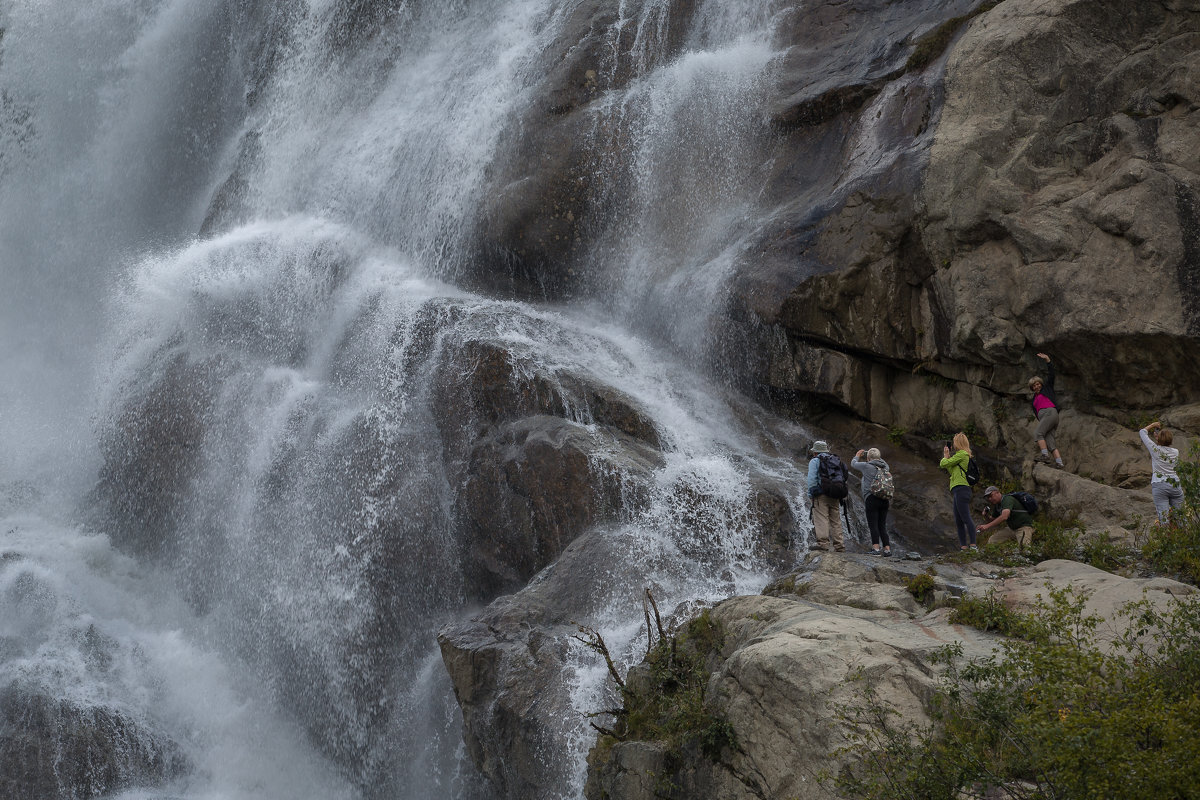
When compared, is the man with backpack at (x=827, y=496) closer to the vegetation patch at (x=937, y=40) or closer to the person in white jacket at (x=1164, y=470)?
the person in white jacket at (x=1164, y=470)

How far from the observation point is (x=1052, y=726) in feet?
17.2

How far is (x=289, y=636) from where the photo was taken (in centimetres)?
1509

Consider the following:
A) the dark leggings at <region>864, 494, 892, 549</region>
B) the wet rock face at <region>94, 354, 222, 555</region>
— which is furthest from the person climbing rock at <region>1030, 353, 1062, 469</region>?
the wet rock face at <region>94, 354, 222, 555</region>

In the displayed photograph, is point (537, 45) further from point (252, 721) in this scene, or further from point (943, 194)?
point (252, 721)

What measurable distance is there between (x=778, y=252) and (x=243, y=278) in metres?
11.5

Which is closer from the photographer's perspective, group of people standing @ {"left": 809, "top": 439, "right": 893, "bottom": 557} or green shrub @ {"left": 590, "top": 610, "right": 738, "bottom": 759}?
green shrub @ {"left": 590, "top": 610, "right": 738, "bottom": 759}

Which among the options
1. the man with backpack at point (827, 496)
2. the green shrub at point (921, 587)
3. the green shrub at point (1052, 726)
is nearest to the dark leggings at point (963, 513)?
the man with backpack at point (827, 496)

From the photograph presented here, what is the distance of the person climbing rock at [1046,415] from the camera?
14102 mm

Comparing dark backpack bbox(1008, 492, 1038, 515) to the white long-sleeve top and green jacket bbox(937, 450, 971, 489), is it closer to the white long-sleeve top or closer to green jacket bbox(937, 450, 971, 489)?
green jacket bbox(937, 450, 971, 489)

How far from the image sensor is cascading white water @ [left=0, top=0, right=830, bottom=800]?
14.1 meters

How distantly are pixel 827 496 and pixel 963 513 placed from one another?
1.75 metres

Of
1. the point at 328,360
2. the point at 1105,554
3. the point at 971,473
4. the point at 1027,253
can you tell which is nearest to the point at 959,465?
the point at 971,473

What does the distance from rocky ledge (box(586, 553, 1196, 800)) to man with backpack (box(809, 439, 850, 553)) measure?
2.85m

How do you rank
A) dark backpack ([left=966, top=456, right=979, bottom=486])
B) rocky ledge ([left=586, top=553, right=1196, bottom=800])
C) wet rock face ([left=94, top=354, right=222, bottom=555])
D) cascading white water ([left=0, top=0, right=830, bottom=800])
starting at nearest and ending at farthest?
1. rocky ledge ([left=586, top=553, right=1196, bottom=800])
2. dark backpack ([left=966, top=456, right=979, bottom=486])
3. cascading white water ([left=0, top=0, right=830, bottom=800])
4. wet rock face ([left=94, top=354, right=222, bottom=555])
